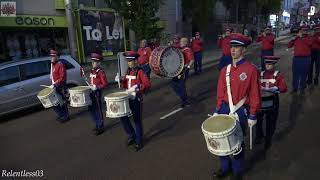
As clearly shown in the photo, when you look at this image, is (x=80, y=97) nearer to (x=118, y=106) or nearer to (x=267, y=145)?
(x=118, y=106)

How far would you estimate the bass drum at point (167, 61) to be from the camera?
359 inches

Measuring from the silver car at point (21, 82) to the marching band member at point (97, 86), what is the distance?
314cm

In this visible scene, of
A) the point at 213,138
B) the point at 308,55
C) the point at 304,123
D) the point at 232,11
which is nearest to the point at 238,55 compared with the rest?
the point at 213,138

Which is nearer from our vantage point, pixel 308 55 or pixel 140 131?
pixel 140 131

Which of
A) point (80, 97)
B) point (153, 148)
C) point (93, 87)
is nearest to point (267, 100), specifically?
point (153, 148)

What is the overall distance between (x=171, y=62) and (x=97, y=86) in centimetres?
235

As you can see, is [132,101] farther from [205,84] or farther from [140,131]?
[205,84]

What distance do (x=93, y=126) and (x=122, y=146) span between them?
6.07 ft

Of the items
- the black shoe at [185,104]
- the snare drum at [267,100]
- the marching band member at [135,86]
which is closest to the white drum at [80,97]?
the marching band member at [135,86]

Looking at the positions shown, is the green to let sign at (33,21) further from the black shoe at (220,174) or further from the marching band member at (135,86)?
the black shoe at (220,174)

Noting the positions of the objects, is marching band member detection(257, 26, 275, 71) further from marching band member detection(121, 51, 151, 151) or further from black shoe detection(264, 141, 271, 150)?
marching band member detection(121, 51, 151, 151)

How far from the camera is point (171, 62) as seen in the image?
943 centimetres

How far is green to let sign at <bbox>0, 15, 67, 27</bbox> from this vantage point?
17.3 m

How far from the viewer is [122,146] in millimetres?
7211
